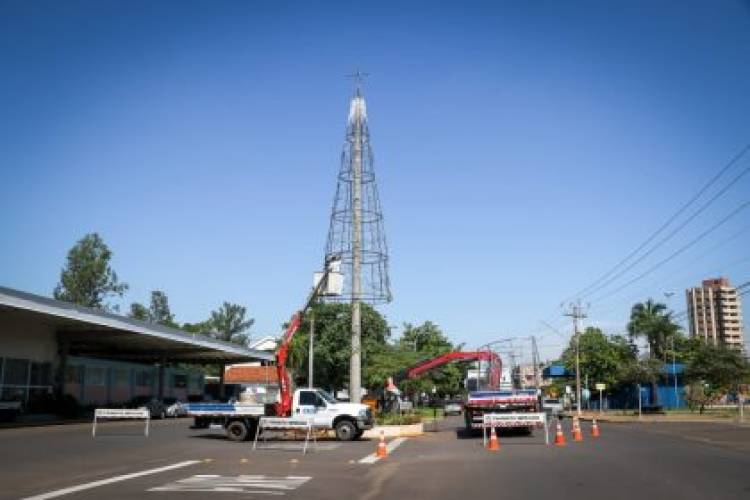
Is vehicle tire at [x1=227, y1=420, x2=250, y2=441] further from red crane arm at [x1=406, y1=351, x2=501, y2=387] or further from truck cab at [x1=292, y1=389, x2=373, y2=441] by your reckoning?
red crane arm at [x1=406, y1=351, x2=501, y2=387]

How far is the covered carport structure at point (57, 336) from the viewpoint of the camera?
41.5 metres

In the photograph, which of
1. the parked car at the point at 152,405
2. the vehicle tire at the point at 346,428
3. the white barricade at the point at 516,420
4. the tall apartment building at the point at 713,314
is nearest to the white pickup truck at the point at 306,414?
the vehicle tire at the point at 346,428

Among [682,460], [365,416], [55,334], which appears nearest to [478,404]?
[365,416]

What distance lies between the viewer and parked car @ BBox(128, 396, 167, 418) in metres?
58.8

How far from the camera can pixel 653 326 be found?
96.9 metres

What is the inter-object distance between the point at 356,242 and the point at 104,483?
864 inches

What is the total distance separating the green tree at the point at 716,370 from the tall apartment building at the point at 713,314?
49.6 m

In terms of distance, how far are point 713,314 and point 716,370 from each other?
297 feet

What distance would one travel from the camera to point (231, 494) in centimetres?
1374

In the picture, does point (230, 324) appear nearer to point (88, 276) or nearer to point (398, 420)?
point (88, 276)

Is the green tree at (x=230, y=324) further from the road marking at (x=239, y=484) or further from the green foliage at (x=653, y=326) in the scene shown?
the road marking at (x=239, y=484)

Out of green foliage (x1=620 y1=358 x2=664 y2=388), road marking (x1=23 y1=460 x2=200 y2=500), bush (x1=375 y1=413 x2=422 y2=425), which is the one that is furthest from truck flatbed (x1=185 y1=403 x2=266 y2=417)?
green foliage (x1=620 y1=358 x2=664 y2=388)

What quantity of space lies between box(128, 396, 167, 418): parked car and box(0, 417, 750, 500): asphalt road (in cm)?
3088

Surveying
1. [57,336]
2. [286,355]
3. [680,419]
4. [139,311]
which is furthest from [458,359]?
[139,311]
